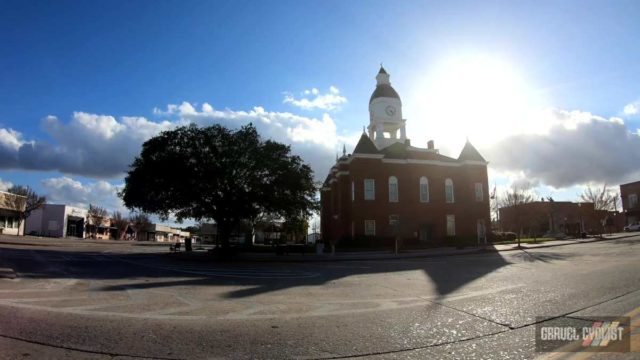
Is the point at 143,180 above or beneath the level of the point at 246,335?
above

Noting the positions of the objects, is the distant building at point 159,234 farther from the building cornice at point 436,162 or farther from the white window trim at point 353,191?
the building cornice at point 436,162

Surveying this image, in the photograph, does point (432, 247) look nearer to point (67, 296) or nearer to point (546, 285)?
point (546, 285)

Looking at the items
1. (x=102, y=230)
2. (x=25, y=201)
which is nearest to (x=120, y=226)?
(x=102, y=230)

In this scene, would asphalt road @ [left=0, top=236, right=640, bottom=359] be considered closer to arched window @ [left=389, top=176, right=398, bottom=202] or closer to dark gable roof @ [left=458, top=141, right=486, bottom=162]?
arched window @ [left=389, top=176, right=398, bottom=202]

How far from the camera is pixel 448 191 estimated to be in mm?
46875

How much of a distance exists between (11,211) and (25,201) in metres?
2.31

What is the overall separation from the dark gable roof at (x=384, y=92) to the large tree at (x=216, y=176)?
17.8 meters

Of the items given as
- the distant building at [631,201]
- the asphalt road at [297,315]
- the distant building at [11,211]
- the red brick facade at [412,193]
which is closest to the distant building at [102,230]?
the distant building at [11,211]

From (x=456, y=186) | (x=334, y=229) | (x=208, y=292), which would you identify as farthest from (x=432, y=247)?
(x=208, y=292)

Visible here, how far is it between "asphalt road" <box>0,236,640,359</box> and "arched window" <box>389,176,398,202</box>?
3058cm

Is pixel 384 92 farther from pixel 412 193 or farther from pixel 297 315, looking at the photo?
pixel 297 315

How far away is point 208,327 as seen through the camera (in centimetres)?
717

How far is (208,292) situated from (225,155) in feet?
74.0

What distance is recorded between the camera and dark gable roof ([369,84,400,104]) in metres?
49.6
